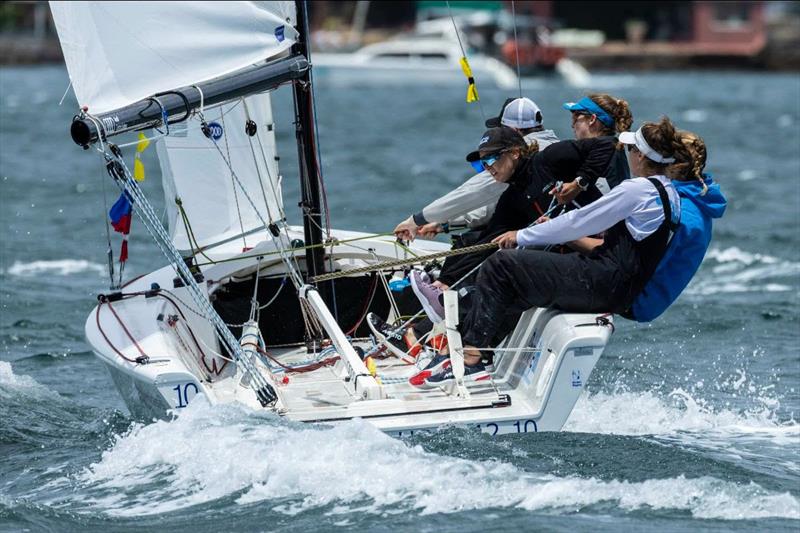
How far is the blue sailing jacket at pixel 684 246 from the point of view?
18.2ft

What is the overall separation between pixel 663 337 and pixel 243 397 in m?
3.64

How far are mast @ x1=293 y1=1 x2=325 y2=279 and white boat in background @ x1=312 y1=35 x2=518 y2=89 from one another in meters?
35.3

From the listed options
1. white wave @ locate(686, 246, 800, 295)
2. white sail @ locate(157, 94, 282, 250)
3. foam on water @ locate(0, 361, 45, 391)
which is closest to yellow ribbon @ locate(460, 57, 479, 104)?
white sail @ locate(157, 94, 282, 250)

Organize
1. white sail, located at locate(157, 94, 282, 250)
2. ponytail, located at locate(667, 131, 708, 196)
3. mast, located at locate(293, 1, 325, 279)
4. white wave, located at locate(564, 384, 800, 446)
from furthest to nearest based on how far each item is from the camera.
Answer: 1. white sail, located at locate(157, 94, 282, 250)
2. mast, located at locate(293, 1, 325, 279)
3. white wave, located at locate(564, 384, 800, 446)
4. ponytail, located at locate(667, 131, 708, 196)

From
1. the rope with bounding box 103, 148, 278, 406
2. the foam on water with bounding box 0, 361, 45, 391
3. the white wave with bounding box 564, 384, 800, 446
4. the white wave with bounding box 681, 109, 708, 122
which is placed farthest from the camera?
the white wave with bounding box 681, 109, 708, 122

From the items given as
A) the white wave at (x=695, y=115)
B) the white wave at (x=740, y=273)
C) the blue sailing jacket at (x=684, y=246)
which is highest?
the blue sailing jacket at (x=684, y=246)

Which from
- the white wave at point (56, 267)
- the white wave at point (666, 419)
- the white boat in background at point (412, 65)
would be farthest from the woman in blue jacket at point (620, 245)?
the white boat in background at point (412, 65)

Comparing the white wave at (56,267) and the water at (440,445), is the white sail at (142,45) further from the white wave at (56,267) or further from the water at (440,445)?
the white wave at (56,267)

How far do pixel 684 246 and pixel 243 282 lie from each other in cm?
277

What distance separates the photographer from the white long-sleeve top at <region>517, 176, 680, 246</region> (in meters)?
5.35

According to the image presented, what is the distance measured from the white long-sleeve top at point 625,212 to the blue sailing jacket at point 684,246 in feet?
0.45

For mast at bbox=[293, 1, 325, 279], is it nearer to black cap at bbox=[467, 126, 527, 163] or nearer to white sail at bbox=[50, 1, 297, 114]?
white sail at bbox=[50, 1, 297, 114]

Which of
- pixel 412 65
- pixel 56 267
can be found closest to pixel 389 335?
pixel 56 267

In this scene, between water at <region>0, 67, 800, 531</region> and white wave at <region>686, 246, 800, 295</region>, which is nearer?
water at <region>0, 67, 800, 531</region>
